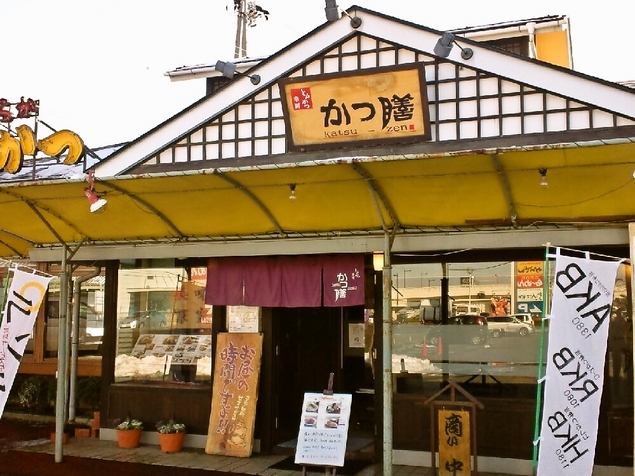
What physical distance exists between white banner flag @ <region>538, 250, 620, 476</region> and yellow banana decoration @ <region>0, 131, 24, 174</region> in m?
8.04

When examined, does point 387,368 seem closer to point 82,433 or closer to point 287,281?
point 287,281

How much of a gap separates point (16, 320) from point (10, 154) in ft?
8.94

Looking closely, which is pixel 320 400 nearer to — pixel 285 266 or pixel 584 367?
pixel 285 266

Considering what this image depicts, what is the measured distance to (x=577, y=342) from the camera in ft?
21.4

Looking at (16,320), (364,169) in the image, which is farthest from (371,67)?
(16,320)

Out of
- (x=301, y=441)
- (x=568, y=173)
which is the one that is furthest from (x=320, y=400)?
(x=568, y=173)

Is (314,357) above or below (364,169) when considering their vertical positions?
below

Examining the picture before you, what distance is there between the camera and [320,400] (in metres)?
8.75

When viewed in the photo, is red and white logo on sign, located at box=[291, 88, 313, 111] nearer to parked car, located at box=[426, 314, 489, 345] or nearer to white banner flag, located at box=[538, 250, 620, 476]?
parked car, located at box=[426, 314, 489, 345]

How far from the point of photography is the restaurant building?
7.72 meters

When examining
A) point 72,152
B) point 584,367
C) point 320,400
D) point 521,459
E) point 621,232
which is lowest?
point 521,459

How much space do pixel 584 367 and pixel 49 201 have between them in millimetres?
7005

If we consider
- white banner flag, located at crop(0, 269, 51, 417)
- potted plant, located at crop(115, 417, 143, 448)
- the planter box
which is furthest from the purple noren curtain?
the planter box

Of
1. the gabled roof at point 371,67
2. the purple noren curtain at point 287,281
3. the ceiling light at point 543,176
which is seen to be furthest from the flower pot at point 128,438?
the ceiling light at point 543,176
